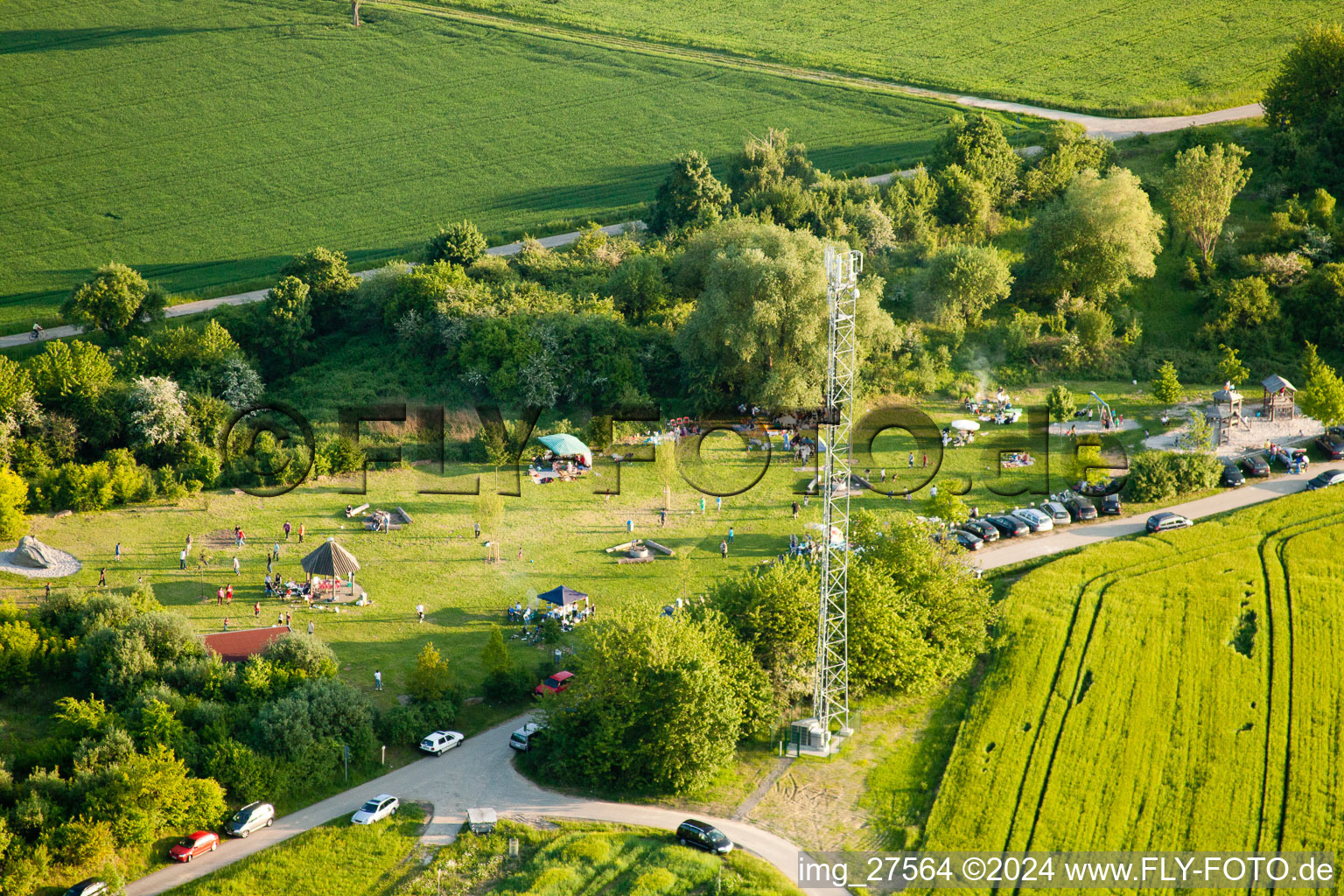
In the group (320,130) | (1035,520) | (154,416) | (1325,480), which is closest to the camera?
(1035,520)

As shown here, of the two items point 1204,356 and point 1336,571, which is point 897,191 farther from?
point 1336,571

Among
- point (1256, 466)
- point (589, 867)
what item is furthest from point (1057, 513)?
point (589, 867)

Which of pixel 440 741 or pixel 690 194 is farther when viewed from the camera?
A: pixel 690 194

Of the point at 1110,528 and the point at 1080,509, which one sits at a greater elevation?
the point at 1080,509

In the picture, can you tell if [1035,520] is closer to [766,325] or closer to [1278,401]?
[766,325]

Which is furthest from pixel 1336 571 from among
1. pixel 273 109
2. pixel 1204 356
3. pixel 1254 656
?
pixel 273 109

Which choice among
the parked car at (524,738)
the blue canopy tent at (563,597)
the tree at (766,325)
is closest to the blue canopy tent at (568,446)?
the tree at (766,325)

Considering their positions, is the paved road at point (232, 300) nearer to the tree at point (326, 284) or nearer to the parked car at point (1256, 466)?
the tree at point (326, 284)
